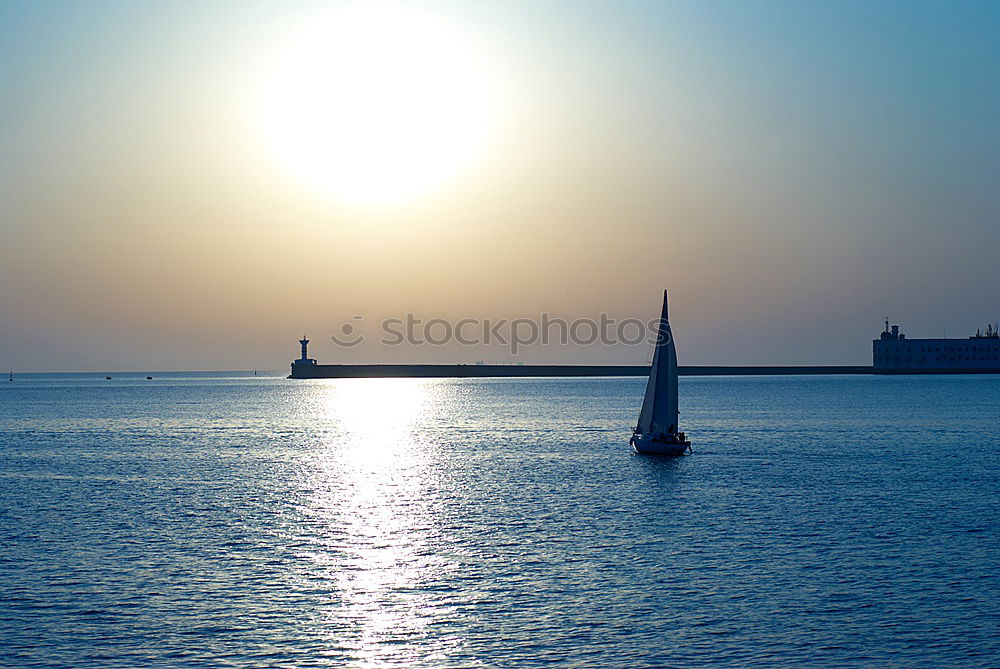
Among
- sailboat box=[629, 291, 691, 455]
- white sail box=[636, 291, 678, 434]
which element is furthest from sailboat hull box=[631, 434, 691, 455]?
white sail box=[636, 291, 678, 434]

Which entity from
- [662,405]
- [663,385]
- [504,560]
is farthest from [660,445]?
[504,560]

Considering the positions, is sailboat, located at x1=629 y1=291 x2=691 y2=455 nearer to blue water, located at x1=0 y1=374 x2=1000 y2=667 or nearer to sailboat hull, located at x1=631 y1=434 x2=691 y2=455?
sailboat hull, located at x1=631 y1=434 x2=691 y2=455

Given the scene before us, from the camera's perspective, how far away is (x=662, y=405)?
76.0 metres

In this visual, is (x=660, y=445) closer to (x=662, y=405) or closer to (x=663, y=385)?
(x=662, y=405)

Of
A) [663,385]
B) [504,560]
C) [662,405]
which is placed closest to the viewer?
[504,560]

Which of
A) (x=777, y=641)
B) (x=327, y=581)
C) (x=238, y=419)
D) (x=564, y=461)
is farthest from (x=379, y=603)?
(x=238, y=419)

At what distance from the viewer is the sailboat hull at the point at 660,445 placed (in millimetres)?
76062

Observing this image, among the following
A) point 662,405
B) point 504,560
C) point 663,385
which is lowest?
point 504,560

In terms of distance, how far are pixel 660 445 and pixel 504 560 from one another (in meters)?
41.4

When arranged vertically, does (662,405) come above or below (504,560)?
above

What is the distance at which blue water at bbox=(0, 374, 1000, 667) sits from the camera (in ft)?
85.9

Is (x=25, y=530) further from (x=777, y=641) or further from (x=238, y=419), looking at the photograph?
(x=238, y=419)

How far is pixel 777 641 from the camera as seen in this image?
26516mm

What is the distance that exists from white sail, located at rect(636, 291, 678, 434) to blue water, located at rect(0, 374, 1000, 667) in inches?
125
